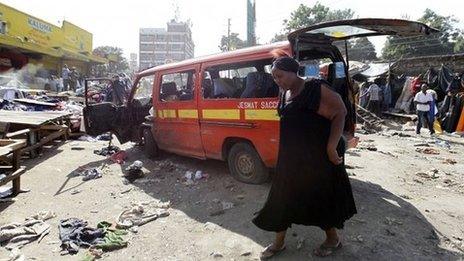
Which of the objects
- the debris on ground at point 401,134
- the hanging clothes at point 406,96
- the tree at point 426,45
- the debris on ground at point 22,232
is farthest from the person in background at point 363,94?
the tree at point 426,45

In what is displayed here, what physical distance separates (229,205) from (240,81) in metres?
1.96

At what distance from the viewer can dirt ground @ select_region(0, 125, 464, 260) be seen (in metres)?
3.72

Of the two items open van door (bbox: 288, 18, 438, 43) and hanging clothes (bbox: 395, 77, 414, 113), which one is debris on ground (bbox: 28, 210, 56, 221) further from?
hanging clothes (bbox: 395, 77, 414, 113)

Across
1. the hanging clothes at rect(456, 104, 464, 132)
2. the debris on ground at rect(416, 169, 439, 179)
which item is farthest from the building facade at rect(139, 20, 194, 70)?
the debris on ground at rect(416, 169, 439, 179)

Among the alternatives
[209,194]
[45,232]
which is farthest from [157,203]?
[45,232]

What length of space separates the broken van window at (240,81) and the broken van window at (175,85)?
0.82m

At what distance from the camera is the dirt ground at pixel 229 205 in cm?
372

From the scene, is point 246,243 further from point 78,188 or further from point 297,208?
point 78,188

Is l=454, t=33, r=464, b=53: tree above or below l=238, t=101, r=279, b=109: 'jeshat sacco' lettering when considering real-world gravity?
above

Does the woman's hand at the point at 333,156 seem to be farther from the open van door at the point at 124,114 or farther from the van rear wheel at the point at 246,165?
the open van door at the point at 124,114

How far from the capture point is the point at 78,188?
616 centimetres

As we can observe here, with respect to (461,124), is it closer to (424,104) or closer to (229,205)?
(424,104)

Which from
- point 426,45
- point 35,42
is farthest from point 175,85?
point 426,45

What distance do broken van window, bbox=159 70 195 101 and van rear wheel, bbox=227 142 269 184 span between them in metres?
1.65
